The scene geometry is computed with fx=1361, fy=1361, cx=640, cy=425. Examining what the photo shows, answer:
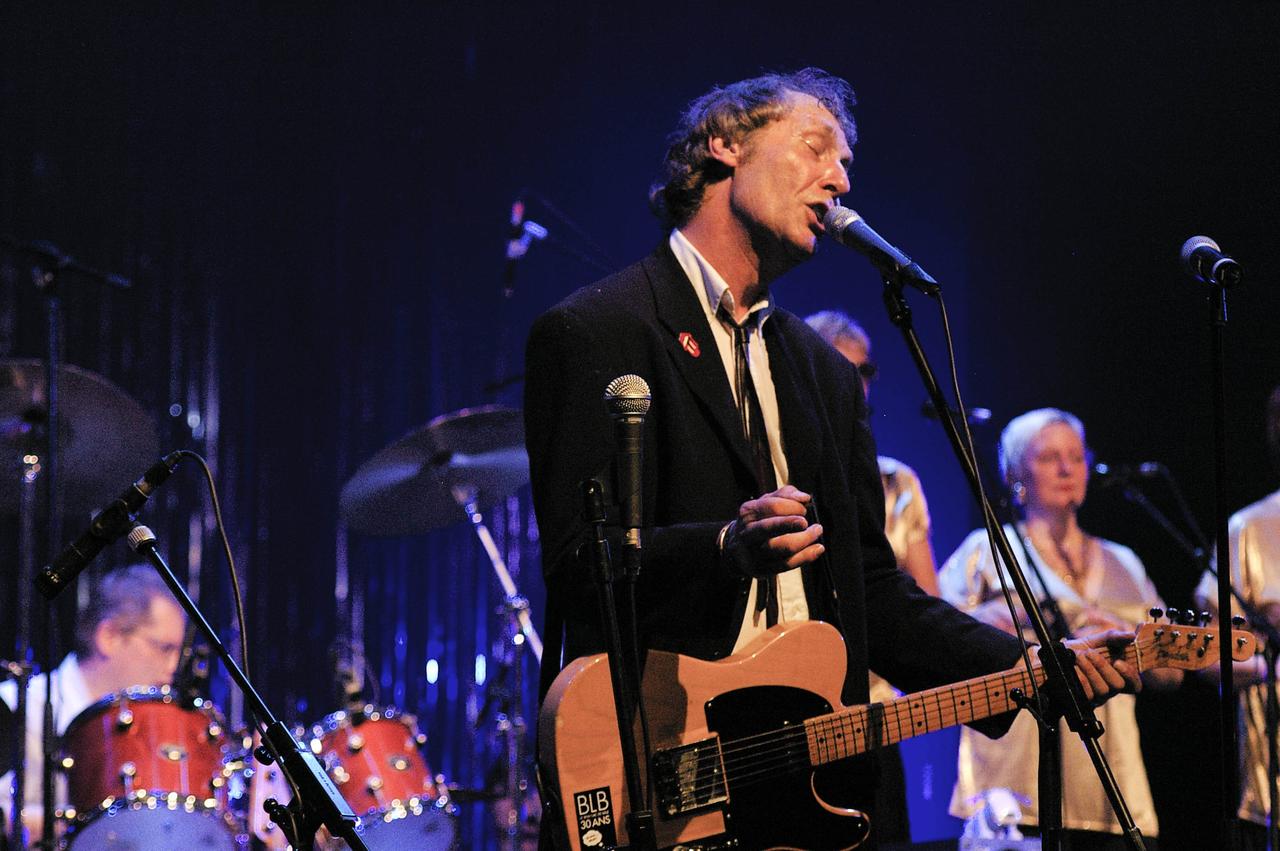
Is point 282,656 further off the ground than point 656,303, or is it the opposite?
point 656,303

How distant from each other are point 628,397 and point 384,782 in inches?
126

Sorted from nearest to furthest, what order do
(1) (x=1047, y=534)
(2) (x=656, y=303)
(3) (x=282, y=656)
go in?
(2) (x=656, y=303) < (1) (x=1047, y=534) < (3) (x=282, y=656)

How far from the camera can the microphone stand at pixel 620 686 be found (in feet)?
7.75

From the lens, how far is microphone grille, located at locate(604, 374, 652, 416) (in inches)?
95.7

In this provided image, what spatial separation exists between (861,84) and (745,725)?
365 cm

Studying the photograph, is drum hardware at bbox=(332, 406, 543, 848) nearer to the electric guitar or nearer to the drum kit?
the drum kit

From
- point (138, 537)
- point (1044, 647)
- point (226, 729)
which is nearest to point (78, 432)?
point (226, 729)

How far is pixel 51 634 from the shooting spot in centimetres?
473

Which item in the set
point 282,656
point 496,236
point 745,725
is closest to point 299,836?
point 745,725

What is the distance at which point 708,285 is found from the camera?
10.7ft

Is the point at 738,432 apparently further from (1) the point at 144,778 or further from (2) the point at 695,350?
(1) the point at 144,778

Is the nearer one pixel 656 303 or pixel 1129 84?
pixel 656 303

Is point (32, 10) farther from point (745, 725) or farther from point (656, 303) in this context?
point (745, 725)

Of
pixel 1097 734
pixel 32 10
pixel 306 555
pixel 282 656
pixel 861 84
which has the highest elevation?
pixel 32 10
